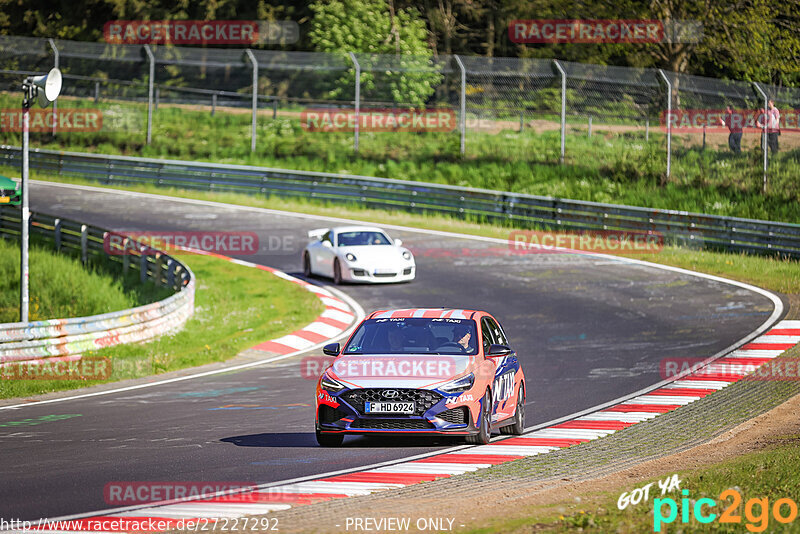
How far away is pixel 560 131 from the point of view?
35.2 meters

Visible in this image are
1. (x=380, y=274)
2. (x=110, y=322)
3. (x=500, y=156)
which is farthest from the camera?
(x=500, y=156)

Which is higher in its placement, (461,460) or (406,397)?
(406,397)

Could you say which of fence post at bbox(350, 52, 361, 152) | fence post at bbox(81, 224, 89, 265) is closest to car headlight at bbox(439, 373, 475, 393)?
fence post at bbox(81, 224, 89, 265)

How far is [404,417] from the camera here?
10586 mm

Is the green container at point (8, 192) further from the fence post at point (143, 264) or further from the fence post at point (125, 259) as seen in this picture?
the fence post at point (125, 259)

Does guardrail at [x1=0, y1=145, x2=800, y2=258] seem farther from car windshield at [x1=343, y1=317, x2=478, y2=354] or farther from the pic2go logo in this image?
the pic2go logo

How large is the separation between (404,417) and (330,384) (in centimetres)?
81

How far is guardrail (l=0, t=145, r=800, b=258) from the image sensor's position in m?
27.3

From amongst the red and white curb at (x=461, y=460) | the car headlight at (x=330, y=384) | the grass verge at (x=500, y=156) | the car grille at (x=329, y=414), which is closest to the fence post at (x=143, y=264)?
the grass verge at (x=500, y=156)

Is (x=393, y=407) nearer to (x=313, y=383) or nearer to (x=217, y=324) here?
(x=313, y=383)

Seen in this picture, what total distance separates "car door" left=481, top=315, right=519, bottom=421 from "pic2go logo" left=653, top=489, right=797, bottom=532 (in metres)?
3.74

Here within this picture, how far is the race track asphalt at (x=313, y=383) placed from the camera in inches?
398

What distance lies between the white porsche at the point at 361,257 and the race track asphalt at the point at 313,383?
1.13 ft

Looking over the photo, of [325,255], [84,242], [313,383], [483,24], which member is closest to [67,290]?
[84,242]
